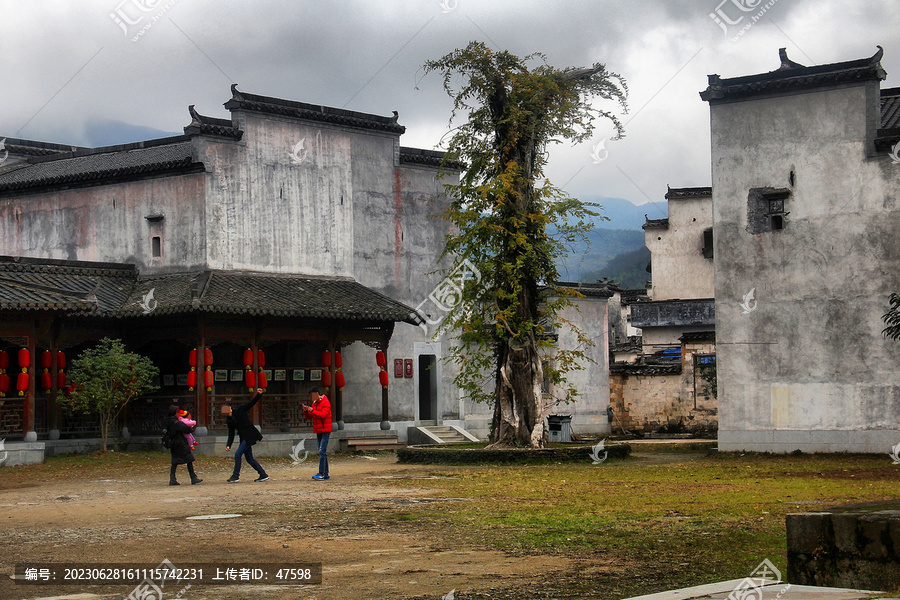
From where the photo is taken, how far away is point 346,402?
27.5 meters

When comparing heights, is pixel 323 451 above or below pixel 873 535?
below

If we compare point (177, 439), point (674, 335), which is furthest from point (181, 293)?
point (674, 335)

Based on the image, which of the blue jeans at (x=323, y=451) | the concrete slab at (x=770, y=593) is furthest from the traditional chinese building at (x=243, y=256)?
the concrete slab at (x=770, y=593)

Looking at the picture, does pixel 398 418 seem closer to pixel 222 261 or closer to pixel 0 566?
pixel 222 261

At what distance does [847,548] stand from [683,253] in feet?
132

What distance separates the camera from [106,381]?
2198 centimetres

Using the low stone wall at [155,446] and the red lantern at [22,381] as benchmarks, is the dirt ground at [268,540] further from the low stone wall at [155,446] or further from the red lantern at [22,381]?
the red lantern at [22,381]

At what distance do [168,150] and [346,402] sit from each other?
8397mm

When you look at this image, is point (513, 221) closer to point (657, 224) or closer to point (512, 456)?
point (512, 456)

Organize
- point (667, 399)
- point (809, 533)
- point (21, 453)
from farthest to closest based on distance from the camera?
point (667, 399), point (21, 453), point (809, 533)

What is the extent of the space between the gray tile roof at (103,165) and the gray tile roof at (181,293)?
103 inches

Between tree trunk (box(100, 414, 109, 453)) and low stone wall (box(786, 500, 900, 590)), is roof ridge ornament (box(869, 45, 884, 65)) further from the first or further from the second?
tree trunk (box(100, 414, 109, 453))

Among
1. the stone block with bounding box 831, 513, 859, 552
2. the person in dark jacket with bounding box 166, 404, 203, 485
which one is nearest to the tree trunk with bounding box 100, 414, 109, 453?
the person in dark jacket with bounding box 166, 404, 203, 485

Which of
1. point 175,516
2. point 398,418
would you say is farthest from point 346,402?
point 175,516
